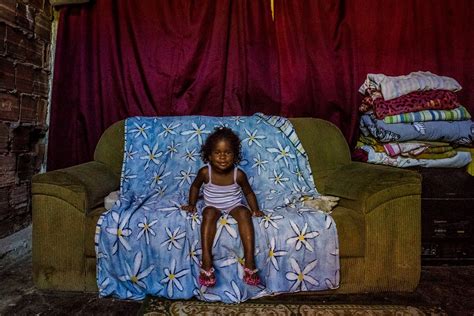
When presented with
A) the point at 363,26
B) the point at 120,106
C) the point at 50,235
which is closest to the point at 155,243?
the point at 50,235

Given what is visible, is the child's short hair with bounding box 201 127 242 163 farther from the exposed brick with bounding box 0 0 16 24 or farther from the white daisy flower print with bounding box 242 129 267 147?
the exposed brick with bounding box 0 0 16 24

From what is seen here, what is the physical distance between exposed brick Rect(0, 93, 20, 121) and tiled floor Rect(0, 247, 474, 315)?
89 centimetres

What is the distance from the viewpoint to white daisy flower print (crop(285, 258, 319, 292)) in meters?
2.00

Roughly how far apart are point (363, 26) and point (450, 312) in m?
1.91

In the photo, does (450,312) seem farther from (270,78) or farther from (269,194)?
(270,78)

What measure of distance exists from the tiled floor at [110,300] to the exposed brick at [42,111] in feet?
3.44

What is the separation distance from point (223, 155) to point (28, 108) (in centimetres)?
146

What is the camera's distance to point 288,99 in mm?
2932

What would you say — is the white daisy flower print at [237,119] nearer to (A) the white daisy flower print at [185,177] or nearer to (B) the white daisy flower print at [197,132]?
(B) the white daisy flower print at [197,132]

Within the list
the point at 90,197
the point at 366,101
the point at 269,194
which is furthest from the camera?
the point at 366,101

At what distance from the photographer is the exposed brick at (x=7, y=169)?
252 centimetres

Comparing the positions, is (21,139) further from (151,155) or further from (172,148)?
(172,148)

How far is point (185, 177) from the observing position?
249 cm

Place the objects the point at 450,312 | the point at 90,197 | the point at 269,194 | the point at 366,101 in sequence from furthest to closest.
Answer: the point at 366,101
the point at 269,194
the point at 90,197
the point at 450,312
